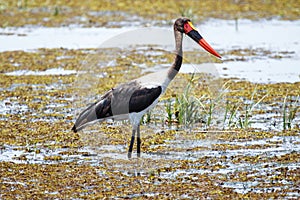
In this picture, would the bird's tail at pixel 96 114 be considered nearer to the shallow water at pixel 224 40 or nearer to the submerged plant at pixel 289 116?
the submerged plant at pixel 289 116

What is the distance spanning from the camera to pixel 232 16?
55.7ft

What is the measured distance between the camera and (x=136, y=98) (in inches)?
295

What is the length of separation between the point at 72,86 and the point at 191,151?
383 cm

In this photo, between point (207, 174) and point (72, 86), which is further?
point (72, 86)

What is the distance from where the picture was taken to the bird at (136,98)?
7.46 meters

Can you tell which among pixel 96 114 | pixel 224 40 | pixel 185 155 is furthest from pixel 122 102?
pixel 224 40

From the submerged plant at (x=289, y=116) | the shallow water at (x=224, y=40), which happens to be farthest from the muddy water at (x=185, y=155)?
the shallow water at (x=224, y=40)

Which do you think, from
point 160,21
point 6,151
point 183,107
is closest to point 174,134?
point 183,107

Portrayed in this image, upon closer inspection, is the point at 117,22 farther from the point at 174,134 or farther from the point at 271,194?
the point at 271,194

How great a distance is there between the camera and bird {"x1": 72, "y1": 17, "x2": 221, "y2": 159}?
7461mm

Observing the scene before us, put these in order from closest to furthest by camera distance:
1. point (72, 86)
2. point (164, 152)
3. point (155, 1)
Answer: point (164, 152) → point (72, 86) → point (155, 1)

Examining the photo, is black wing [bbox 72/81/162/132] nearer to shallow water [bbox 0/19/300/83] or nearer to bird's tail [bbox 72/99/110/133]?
bird's tail [bbox 72/99/110/133]

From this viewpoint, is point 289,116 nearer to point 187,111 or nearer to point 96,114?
point 187,111

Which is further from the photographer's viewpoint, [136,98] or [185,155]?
[185,155]
